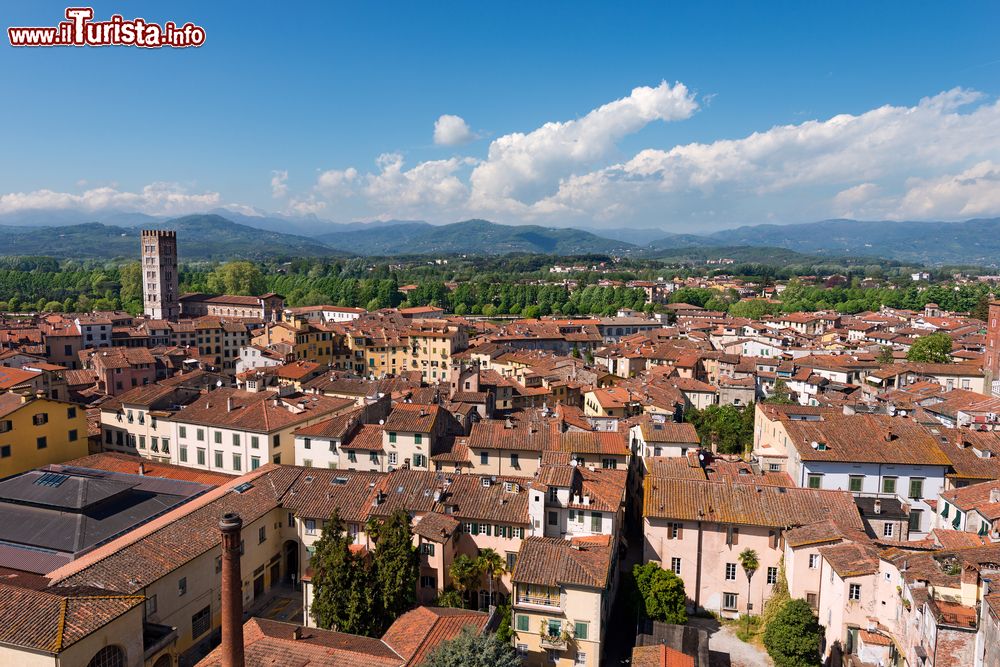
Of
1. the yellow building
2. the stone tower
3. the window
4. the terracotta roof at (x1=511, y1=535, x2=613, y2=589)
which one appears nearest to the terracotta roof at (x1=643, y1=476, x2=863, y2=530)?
the terracotta roof at (x1=511, y1=535, x2=613, y2=589)

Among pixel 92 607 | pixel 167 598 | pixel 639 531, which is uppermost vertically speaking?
pixel 92 607

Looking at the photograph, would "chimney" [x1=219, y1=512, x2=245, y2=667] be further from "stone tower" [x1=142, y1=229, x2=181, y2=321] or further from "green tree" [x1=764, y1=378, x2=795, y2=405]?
"stone tower" [x1=142, y1=229, x2=181, y2=321]

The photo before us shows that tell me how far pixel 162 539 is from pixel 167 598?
244 cm

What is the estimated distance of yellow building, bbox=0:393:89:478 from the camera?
3712 centimetres

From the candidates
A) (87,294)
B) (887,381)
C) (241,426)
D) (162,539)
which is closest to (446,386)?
(241,426)

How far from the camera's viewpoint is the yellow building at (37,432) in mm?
37125

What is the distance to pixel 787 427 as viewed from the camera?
36.5 meters

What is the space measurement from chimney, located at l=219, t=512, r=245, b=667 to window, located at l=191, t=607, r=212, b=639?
6.75 metres

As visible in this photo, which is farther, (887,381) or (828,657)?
(887,381)

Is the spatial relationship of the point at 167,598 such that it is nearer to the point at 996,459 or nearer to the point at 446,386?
the point at 446,386

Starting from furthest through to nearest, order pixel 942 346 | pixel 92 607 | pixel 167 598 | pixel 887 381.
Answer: pixel 942 346, pixel 887 381, pixel 167 598, pixel 92 607

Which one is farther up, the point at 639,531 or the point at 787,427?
Answer: the point at 787,427

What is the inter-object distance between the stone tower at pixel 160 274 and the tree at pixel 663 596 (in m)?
109

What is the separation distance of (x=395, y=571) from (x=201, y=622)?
8112 millimetres
